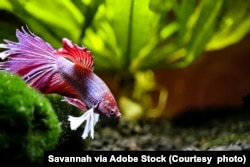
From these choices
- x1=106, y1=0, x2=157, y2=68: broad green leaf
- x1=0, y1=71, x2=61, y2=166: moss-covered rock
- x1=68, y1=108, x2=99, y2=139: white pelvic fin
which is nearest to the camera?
x1=0, y1=71, x2=61, y2=166: moss-covered rock

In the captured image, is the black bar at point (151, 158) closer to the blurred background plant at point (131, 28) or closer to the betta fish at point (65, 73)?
the betta fish at point (65, 73)

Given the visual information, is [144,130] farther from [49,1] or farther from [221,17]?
[49,1]

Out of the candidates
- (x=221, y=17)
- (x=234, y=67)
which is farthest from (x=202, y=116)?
(x=221, y=17)

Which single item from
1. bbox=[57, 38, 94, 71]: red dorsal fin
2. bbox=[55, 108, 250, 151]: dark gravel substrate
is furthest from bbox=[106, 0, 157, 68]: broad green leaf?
bbox=[57, 38, 94, 71]: red dorsal fin

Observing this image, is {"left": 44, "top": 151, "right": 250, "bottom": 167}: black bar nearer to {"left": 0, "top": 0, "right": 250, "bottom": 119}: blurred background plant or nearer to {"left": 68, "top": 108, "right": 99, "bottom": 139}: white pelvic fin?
{"left": 68, "top": 108, "right": 99, "bottom": 139}: white pelvic fin

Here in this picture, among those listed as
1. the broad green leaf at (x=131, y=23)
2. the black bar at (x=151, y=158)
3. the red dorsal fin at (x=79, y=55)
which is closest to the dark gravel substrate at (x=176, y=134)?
the black bar at (x=151, y=158)

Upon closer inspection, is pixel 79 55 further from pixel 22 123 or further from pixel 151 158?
pixel 151 158
